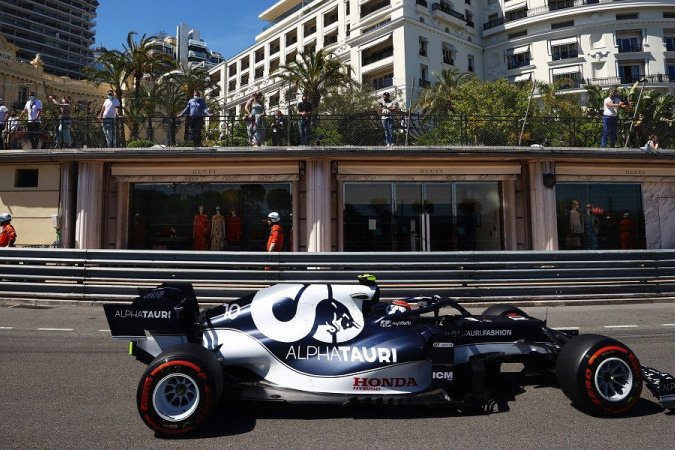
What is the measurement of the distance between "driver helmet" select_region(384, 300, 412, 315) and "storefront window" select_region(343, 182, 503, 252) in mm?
10458

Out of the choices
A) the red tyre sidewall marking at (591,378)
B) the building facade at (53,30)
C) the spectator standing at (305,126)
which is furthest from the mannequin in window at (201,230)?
the building facade at (53,30)

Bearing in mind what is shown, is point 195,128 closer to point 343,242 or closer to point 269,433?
point 343,242

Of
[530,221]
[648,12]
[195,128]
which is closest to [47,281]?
[195,128]

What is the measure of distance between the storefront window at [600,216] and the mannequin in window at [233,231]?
34.3 ft

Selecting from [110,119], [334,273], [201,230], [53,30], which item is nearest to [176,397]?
[334,273]

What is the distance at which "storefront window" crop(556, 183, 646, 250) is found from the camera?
1534cm

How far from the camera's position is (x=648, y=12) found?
54.7 m

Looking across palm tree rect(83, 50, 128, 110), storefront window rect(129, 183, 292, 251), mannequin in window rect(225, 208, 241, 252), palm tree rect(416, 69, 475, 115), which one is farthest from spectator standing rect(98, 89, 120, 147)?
palm tree rect(416, 69, 475, 115)

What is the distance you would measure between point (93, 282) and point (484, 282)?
836 cm

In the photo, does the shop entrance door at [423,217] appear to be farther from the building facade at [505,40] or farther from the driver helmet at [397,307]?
the building facade at [505,40]

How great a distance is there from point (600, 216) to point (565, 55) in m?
48.0

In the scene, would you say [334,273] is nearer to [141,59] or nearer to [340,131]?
[340,131]

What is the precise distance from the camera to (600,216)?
52.0ft

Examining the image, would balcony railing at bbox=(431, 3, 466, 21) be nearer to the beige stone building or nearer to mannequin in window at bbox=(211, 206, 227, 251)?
mannequin in window at bbox=(211, 206, 227, 251)
